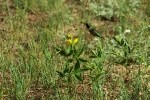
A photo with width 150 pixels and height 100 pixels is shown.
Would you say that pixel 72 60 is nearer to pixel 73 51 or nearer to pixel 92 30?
pixel 73 51

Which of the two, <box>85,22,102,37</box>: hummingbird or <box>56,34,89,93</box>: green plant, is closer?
<box>56,34,89,93</box>: green plant

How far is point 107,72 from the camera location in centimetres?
308

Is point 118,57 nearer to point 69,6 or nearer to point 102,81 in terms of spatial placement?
point 102,81

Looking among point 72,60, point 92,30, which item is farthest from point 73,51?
point 92,30

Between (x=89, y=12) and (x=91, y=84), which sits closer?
(x=91, y=84)

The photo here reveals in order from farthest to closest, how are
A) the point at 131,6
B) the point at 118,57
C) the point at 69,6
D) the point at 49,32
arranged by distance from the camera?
the point at 69,6
the point at 131,6
the point at 49,32
the point at 118,57

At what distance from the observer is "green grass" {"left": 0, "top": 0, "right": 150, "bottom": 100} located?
2.86m

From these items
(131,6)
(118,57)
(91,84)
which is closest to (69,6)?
(131,6)

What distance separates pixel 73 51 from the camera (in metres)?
2.85

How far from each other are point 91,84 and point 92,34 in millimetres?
1052

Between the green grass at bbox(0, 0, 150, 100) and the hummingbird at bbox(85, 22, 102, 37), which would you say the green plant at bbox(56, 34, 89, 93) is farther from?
the hummingbird at bbox(85, 22, 102, 37)

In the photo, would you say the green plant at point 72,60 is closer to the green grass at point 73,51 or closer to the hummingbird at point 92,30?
the green grass at point 73,51

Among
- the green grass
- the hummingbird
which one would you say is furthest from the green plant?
the hummingbird

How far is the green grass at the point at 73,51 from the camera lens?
2857 mm
